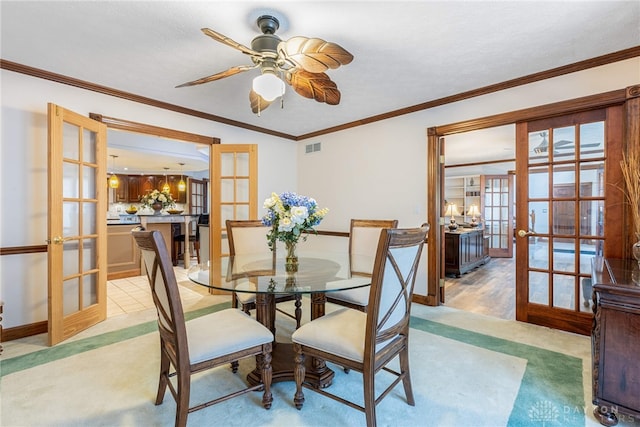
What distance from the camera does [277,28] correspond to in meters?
2.02

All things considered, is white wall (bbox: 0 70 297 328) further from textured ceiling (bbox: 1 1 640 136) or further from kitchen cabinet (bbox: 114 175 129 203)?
kitchen cabinet (bbox: 114 175 129 203)

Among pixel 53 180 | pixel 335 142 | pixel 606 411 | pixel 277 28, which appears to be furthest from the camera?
pixel 335 142

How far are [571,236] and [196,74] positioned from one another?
3782mm

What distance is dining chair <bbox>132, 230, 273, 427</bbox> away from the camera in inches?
54.2

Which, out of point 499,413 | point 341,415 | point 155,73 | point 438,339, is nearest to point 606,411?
point 499,413

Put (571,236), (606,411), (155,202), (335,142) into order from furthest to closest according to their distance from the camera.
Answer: (155,202) → (335,142) → (571,236) → (606,411)

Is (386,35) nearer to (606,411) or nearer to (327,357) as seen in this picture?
(327,357)

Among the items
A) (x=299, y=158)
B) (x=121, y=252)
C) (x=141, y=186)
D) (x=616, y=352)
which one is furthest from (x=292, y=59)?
(x=141, y=186)

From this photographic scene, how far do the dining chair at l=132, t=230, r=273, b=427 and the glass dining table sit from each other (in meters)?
0.21

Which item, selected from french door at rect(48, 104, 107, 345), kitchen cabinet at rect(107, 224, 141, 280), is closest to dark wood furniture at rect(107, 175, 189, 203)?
kitchen cabinet at rect(107, 224, 141, 280)

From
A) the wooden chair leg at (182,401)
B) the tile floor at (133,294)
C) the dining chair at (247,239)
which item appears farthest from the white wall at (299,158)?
the wooden chair leg at (182,401)

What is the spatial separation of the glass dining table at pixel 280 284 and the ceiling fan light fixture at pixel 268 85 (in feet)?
3.95

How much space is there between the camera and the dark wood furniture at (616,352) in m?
1.48

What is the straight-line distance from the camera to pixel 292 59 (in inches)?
73.3
